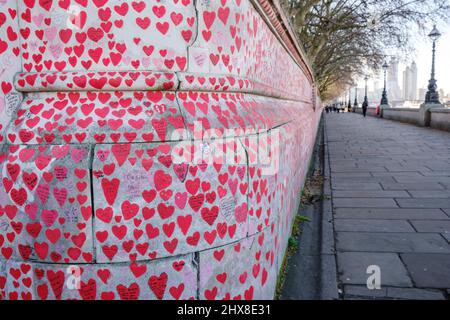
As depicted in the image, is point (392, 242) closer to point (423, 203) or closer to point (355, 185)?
point (423, 203)

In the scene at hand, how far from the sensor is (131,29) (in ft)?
5.23

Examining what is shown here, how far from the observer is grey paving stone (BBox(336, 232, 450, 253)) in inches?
130

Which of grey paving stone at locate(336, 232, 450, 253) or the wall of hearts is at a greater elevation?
the wall of hearts

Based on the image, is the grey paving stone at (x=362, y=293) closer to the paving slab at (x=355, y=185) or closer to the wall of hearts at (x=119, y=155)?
the wall of hearts at (x=119, y=155)

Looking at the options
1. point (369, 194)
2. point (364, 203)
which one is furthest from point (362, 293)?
point (369, 194)

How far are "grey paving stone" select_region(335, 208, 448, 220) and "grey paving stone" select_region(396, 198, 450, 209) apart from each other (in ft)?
0.63

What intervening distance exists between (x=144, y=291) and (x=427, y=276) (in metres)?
2.18

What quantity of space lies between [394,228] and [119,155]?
3267 millimetres

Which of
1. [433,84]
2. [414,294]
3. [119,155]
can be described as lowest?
[414,294]

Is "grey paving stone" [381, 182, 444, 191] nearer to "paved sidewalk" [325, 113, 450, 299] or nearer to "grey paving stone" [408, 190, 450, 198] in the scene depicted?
"paved sidewalk" [325, 113, 450, 299]

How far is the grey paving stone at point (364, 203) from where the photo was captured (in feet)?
15.8

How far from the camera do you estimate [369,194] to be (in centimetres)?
544

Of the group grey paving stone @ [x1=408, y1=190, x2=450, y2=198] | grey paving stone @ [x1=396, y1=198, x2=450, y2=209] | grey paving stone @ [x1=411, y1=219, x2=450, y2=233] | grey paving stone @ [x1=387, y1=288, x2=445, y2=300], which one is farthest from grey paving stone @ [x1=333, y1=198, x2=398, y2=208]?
grey paving stone @ [x1=387, y1=288, x2=445, y2=300]
